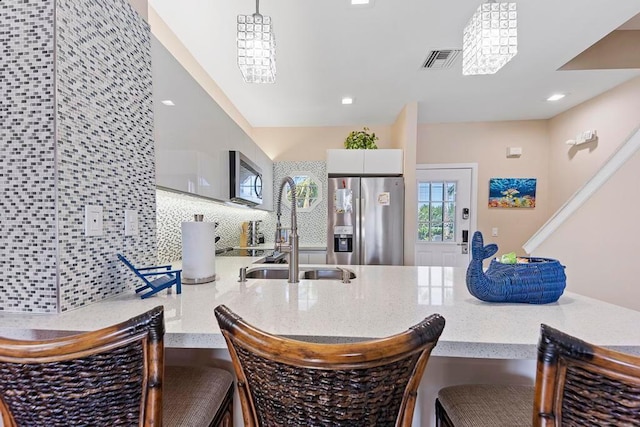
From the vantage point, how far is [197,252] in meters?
1.29

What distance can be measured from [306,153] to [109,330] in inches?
153

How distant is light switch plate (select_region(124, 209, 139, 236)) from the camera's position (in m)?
1.13

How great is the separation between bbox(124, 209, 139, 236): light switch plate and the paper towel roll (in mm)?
179

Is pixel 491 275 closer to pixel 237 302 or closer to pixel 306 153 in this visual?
pixel 237 302

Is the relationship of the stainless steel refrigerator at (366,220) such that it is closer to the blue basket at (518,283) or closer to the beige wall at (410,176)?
the beige wall at (410,176)

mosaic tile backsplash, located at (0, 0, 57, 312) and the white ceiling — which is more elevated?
the white ceiling

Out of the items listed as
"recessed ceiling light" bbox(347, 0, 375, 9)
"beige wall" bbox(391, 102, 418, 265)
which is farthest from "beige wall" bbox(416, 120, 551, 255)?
"recessed ceiling light" bbox(347, 0, 375, 9)

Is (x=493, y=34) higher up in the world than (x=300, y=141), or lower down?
lower down

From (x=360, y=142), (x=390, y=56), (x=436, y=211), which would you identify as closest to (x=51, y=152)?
(x=390, y=56)

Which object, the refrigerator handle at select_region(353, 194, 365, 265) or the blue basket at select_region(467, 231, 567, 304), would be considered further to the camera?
the refrigerator handle at select_region(353, 194, 365, 265)

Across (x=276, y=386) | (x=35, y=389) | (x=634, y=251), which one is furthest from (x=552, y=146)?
(x=35, y=389)

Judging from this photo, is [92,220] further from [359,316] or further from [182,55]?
[182,55]

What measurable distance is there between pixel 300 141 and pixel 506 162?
294 cm

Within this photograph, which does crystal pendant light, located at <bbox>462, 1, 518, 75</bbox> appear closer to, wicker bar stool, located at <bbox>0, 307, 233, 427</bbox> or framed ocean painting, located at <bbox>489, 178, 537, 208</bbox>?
wicker bar stool, located at <bbox>0, 307, 233, 427</bbox>
